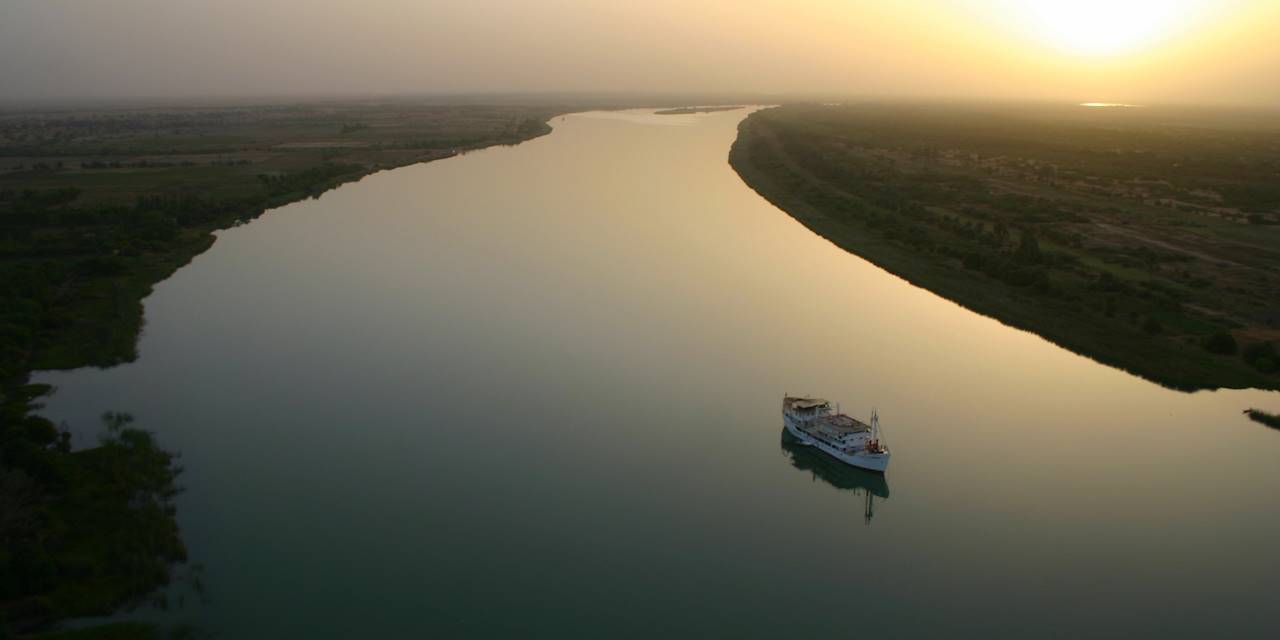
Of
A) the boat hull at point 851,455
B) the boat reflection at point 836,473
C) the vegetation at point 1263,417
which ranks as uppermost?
the boat hull at point 851,455

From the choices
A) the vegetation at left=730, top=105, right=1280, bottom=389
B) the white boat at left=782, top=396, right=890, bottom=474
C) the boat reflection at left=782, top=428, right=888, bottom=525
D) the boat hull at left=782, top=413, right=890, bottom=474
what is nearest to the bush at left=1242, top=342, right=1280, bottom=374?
the vegetation at left=730, top=105, right=1280, bottom=389

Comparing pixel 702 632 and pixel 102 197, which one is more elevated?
pixel 102 197

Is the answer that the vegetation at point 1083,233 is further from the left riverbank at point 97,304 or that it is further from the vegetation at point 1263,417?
the left riverbank at point 97,304

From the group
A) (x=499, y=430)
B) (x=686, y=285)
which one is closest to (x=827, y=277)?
(x=686, y=285)

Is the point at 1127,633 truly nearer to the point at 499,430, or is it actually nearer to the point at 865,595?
the point at 865,595

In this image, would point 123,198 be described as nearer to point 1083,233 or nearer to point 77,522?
point 77,522

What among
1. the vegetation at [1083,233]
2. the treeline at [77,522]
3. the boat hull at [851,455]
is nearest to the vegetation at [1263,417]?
the vegetation at [1083,233]
